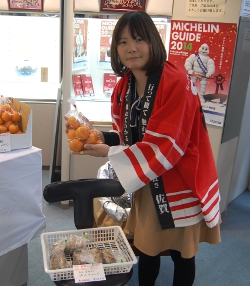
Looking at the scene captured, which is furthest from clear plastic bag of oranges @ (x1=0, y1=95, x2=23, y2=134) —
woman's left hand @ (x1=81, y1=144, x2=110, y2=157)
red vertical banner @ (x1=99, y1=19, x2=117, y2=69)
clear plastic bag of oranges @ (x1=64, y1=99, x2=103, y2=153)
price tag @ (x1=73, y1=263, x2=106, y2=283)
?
red vertical banner @ (x1=99, y1=19, x2=117, y2=69)

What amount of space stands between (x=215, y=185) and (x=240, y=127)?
1663 millimetres

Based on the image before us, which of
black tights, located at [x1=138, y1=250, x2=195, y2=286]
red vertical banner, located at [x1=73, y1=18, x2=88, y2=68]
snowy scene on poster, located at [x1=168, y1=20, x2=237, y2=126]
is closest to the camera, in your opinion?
black tights, located at [x1=138, y1=250, x2=195, y2=286]

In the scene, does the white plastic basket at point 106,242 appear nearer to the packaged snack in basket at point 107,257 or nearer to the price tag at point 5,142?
the packaged snack in basket at point 107,257

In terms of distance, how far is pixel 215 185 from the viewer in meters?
1.36

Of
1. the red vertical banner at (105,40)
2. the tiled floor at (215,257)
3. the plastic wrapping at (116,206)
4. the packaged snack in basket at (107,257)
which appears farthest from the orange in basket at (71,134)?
the red vertical banner at (105,40)

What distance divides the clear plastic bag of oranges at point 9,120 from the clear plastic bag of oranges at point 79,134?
22 centimetres

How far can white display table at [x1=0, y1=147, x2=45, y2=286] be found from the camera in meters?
1.34

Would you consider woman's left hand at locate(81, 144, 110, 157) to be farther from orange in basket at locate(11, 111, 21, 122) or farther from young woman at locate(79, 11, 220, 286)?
orange in basket at locate(11, 111, 21, 122)

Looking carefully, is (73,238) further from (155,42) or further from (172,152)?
(155,42)

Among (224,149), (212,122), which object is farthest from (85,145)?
(224,149)

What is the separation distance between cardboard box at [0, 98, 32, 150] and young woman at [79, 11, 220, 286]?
29 cm

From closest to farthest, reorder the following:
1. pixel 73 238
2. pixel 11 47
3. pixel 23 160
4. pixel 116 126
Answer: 1. pixel 73 238
2. pixel 23 160
3. pixel 116 126
4. pixel 11 47

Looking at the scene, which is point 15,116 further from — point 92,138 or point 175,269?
point 175,269

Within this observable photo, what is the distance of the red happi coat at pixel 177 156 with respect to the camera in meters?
1.19
